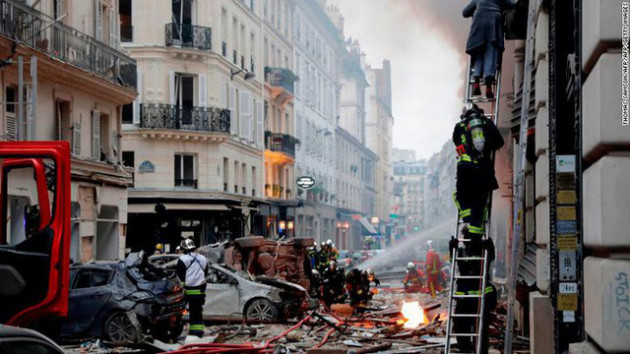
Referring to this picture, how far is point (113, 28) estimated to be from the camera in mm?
31047

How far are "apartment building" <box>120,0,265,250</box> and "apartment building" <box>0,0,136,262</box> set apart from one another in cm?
697

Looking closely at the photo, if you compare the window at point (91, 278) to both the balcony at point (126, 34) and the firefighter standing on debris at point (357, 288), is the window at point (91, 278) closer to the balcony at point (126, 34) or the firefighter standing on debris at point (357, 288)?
the firefighter standing on debris at point (357, 288)

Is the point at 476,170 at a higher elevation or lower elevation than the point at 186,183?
lower

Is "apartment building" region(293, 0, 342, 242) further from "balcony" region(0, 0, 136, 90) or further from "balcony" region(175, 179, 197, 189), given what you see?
"balcony" region(0, 0, 136, 90)

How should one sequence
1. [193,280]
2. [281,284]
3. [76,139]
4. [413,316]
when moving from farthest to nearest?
[76,139] → [281,284] → [413,316] → [193,280]

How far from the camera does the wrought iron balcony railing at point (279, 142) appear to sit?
5109cm

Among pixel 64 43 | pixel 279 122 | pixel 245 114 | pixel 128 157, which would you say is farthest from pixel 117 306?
pixel 279 122

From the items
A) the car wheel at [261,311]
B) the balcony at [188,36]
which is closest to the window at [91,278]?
the car wheel at [261,311]

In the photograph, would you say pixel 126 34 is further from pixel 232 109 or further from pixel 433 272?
pixel 433 272

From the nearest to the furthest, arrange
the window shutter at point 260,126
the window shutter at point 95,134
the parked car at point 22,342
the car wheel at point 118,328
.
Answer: the parked car at point 22,342, the car wheel at point 118,328, the window shutter at point 95,134, the window shutter at point 260,126

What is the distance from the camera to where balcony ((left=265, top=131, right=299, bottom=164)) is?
5109cm

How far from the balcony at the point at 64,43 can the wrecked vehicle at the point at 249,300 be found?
7.90 m

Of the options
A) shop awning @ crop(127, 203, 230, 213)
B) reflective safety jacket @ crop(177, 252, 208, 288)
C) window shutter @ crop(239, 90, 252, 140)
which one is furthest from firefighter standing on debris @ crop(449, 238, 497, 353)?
window shutter @ crop(239, 90, 252, 140)

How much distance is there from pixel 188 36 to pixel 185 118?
11.8 feet
